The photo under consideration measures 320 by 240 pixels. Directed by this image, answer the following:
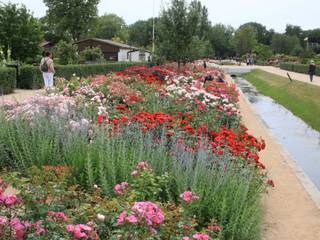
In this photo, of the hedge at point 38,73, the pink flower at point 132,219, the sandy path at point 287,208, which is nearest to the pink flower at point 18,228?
the pink flower at point 132,219

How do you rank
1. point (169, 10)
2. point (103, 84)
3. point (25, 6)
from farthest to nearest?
point (25, 6) → point (169, 10) → point (103, 84)

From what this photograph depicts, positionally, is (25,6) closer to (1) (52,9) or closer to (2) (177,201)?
(1) (52,9)

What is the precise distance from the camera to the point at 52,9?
59500 mm

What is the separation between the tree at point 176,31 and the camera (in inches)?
975

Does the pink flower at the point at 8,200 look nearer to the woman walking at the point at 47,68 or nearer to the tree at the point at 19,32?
the woman walking at the point at 47,68

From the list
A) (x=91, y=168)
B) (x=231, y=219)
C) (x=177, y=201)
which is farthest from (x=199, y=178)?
(x=91, y=168)

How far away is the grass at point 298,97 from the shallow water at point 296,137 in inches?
14.3

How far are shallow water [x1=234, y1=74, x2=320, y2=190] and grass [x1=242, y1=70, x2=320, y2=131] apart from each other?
364 millimetres

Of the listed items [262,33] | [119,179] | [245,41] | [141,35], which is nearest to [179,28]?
[119,179]

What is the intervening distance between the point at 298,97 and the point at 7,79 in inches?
602

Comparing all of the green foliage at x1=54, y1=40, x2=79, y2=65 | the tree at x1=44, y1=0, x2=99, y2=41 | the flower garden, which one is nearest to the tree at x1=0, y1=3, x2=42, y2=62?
the green foliage at x1=54, y1=40, x2=79, y2=65

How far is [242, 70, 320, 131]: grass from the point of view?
69.1 feet

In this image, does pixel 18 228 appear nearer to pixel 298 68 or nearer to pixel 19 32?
pixel 19 32

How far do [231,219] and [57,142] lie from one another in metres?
2.51
